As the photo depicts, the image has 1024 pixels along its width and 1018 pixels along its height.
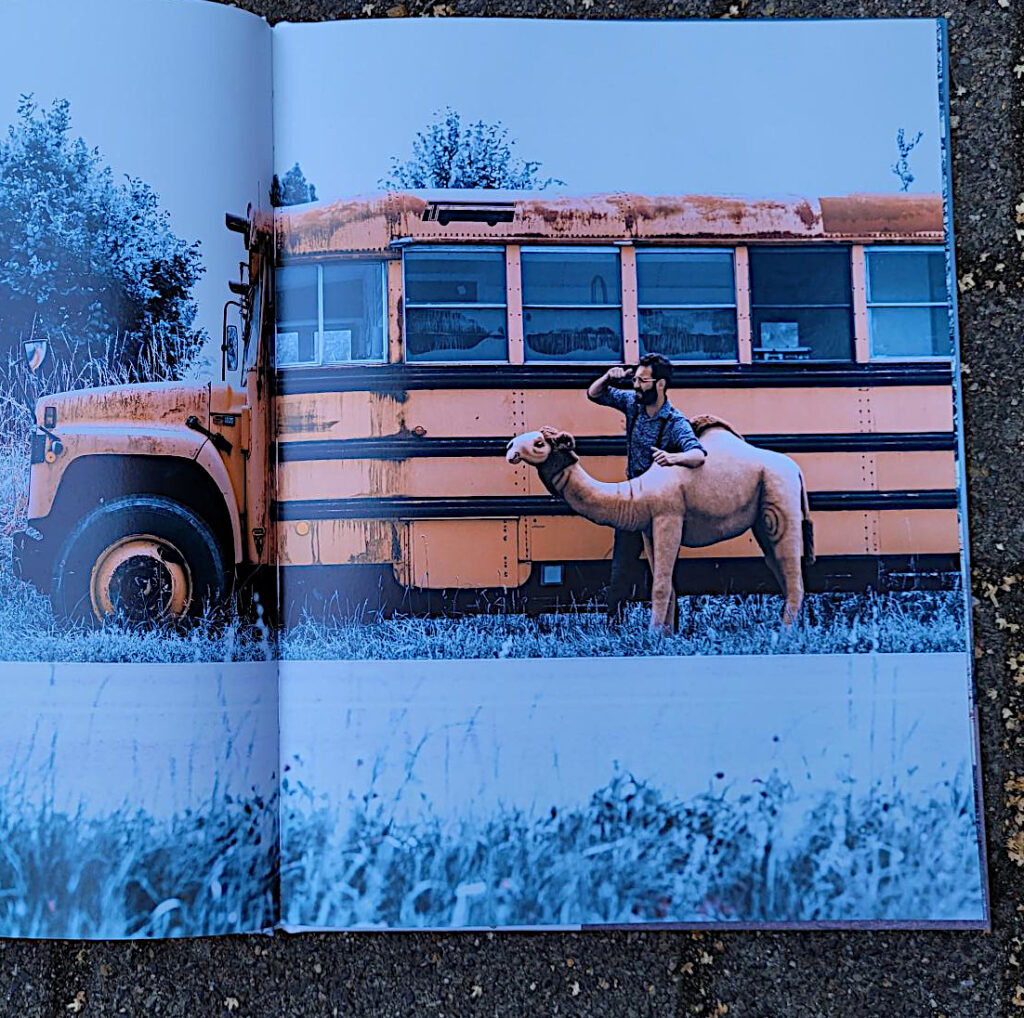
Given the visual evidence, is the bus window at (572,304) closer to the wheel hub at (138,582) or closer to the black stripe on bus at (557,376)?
the black stripe on bus at (557,376)

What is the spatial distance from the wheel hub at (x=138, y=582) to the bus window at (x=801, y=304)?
500mm

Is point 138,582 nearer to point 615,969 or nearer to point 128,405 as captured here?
point 128,405

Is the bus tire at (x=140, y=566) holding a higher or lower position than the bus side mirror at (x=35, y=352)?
lower

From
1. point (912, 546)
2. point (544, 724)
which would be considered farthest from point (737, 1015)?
point (912, 546)

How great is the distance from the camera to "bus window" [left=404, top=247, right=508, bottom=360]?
835 mm

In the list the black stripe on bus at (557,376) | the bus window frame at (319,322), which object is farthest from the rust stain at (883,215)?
the bus window frame at (319,322)

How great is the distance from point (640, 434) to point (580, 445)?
49 millimetres

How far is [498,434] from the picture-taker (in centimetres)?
83

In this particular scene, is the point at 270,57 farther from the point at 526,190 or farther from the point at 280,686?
the point at 280,686

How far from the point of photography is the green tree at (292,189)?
2.71 ft

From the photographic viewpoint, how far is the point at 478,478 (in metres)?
0.82

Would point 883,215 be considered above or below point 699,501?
above

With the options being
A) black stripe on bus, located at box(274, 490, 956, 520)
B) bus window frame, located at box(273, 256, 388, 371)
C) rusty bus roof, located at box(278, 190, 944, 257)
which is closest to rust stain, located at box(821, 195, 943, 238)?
rusty bus roof, located at box(278, 190, 944, 257)

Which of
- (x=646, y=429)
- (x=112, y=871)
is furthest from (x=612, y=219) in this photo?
(x=112, y=871)
